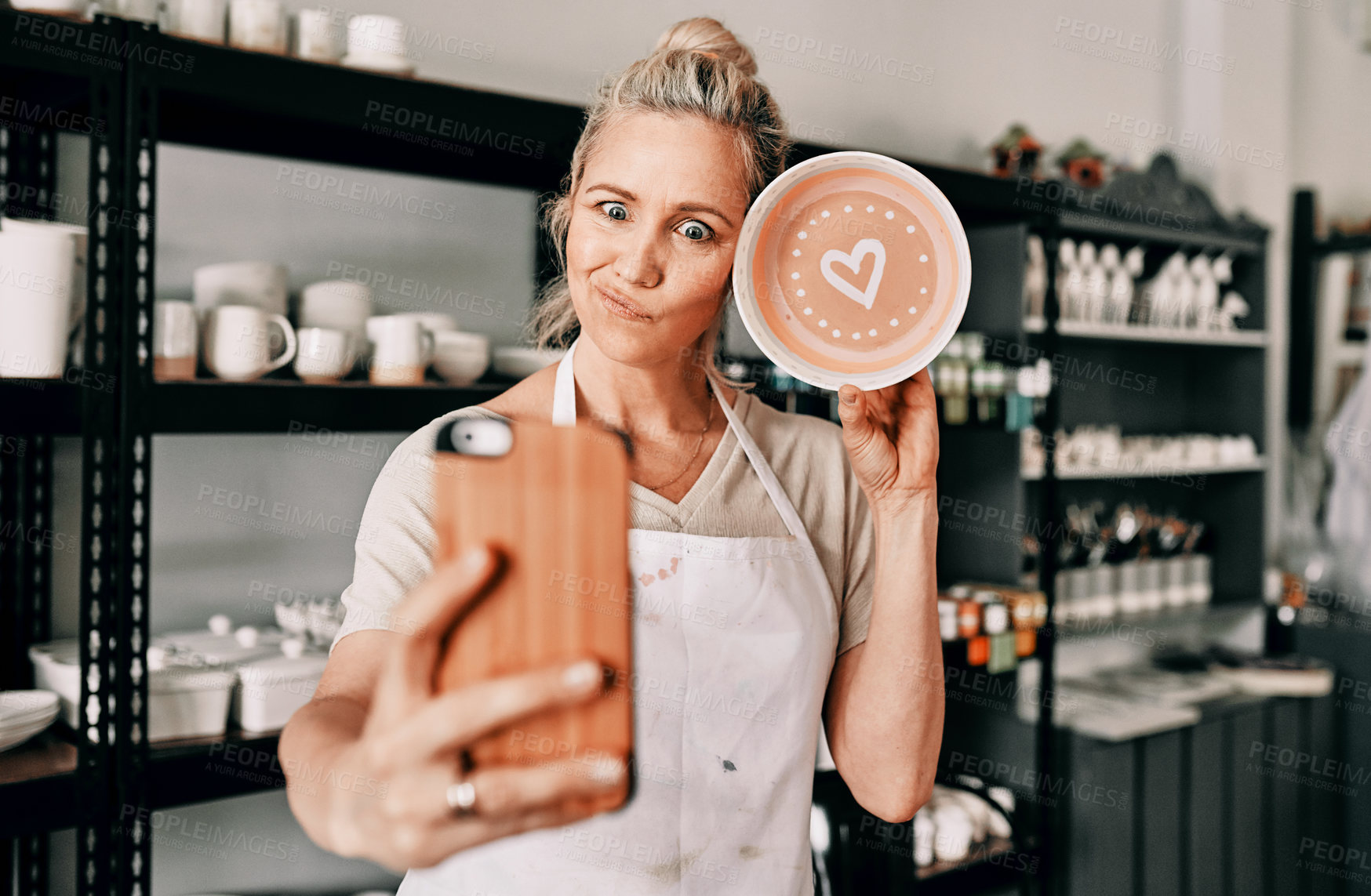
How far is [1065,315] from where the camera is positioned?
2871mm

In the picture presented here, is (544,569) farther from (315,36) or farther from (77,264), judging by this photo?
(315,36)

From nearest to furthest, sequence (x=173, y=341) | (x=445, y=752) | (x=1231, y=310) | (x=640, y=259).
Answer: (x=445, y=752) → (x=640, y=259) → (x=173, y=341) → (x=1231, y=310)

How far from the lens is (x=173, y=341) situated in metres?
1.41

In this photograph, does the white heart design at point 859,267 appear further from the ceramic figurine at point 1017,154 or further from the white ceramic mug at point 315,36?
the ceramic figurine at point 1017,154

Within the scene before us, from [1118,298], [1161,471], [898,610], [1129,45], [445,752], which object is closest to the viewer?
[445,752]

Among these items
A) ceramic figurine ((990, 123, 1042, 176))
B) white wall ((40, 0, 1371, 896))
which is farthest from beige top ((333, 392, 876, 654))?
ceramic figurine ((990, 123, 1042, 176))

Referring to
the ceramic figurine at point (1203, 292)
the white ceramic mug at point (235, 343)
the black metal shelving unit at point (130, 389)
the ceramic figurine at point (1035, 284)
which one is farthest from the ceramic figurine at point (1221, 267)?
Answer: the white ceramic mug at point (235, 343)

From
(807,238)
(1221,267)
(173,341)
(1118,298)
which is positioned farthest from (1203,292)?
(173,341)

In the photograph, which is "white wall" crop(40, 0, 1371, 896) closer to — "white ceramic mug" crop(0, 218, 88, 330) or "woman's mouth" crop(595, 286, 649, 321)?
"white ceramic mug" crop(0, 218, 88, 330)

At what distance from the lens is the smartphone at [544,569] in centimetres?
53

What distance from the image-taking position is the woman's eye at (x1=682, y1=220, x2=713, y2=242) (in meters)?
1.00

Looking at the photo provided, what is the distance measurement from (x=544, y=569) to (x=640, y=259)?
1.62 ft

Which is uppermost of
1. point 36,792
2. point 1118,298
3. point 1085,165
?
point 1085,165

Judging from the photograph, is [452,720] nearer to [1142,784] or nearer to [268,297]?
[268,297]
